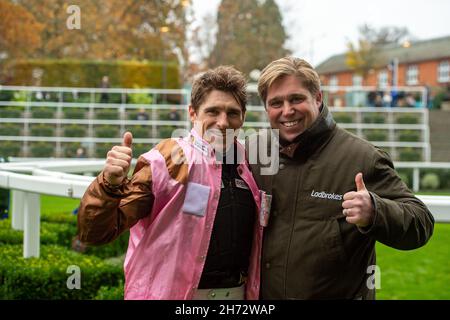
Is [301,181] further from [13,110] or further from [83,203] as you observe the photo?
[13,110]

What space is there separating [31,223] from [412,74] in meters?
58.3

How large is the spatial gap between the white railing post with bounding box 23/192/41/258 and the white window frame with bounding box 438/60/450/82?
180 ft

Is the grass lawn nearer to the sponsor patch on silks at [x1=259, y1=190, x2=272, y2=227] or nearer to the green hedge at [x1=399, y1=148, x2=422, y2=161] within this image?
the sponsor patch on silks at [x1=259, y1=190, x2=272, y2=227]

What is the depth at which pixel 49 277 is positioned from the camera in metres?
4.11

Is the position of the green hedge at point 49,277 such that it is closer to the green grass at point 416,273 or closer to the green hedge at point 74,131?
the green grass at point 416,273

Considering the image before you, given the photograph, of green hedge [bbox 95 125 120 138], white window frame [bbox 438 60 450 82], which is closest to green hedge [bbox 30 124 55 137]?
green hedge [bbox 95 125 120 138]

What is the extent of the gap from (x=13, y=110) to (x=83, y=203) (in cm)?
1938

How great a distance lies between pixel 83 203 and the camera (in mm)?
2027

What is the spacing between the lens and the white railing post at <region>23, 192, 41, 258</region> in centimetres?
441

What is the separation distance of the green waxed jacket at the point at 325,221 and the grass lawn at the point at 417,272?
2.98m

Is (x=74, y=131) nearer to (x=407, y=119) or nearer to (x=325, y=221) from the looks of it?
(x=407, y=119)

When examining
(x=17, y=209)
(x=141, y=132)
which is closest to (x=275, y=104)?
(x=17, y=209)

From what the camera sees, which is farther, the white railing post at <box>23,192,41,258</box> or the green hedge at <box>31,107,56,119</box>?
the green hedge at <box>31,107,56,119</box>

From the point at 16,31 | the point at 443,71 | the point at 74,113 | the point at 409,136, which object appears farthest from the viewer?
the point at 443,71
